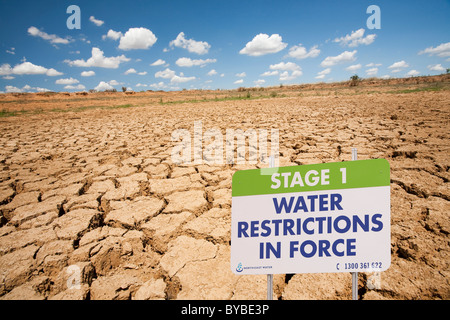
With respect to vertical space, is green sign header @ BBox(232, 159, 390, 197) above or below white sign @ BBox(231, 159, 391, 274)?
above

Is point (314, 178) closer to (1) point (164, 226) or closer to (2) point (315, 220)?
(2) point (315, 220)

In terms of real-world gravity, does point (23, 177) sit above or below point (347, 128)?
below

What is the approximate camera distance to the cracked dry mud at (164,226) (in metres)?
1.14

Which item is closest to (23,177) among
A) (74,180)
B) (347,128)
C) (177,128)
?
(74,180)

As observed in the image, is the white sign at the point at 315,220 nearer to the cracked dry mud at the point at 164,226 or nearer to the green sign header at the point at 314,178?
the green sign header at the point at 314,178

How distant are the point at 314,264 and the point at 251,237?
10.3 inches

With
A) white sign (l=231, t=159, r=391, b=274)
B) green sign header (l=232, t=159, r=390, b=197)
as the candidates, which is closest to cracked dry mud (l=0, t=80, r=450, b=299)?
white sign (l=231, t=159, r=391, b=274)

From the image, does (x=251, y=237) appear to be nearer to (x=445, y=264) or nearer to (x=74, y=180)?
(x=445, y=264)

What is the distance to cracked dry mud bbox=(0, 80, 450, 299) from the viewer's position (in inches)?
44.9

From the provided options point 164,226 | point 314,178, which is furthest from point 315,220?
point 164,226

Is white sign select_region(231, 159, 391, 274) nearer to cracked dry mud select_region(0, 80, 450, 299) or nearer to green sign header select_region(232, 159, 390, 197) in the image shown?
green sign header select_region(232, 159, 390, 197)

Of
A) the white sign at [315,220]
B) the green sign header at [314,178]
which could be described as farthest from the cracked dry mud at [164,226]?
the green sign header at [314,178]

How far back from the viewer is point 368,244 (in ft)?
2.82

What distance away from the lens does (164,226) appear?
165cm
